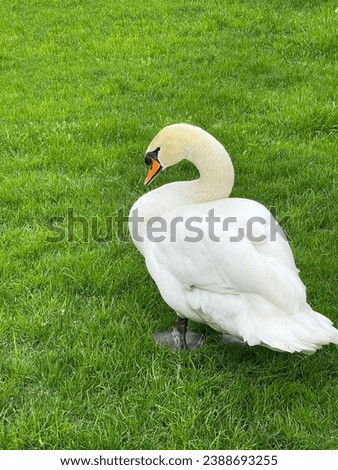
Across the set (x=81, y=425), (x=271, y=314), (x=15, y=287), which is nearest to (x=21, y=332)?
(x=15, y=287)

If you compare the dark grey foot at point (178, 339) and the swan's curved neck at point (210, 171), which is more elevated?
the swan's curved neck at point (210, 171)

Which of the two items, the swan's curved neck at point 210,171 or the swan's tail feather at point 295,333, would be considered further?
the swan's curved neck at point 210,171

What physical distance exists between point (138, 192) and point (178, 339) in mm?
2030

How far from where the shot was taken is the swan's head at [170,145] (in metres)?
3.67

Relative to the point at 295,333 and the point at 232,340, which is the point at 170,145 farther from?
the point at 295,333

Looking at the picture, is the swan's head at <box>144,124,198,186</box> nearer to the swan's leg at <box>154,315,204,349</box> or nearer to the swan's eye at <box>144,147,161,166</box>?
the swan's eye at <box>144,147,161,166</box>

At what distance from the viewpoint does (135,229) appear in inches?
146

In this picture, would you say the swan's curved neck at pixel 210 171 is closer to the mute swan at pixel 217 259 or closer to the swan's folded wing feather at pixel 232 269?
the mute swan at pixel 217 259

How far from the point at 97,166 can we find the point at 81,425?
312 cm

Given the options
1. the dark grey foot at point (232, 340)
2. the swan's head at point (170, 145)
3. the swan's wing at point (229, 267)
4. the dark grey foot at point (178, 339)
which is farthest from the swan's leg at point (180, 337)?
the swan's head at point (170, 145)

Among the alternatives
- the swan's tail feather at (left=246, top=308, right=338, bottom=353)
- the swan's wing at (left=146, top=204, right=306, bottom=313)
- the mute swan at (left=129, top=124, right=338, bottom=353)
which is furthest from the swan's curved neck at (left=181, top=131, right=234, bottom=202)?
the swan's tail feather at (left=246, top=308, right=338, bottom=353)

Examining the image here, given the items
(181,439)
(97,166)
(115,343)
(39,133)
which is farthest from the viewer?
(39,133)

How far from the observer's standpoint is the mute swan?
3016 mm

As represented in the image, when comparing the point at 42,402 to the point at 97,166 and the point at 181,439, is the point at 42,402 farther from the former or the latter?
the point at 97,166
